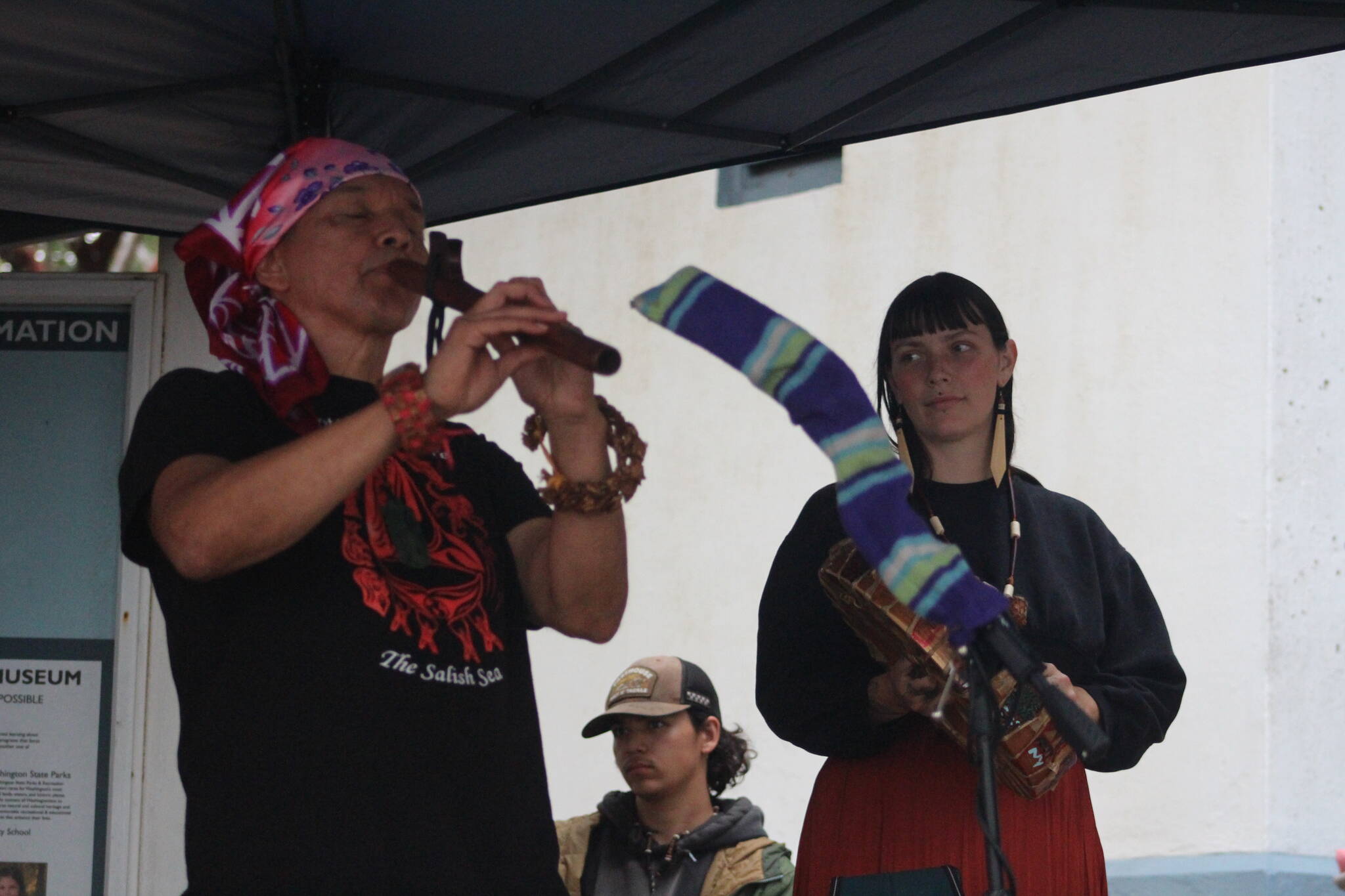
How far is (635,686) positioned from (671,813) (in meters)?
0.35

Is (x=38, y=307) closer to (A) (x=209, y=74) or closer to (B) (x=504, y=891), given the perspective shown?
(A) (x=209, y=74)

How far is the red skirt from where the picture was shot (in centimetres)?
246

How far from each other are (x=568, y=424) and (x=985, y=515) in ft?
3.43

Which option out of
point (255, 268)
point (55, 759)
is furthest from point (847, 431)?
point (55, 759)

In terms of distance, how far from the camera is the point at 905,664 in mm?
2344

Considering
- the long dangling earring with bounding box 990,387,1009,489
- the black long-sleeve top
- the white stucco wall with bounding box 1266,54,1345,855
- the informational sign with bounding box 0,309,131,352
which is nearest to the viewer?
the black long-sleeve top

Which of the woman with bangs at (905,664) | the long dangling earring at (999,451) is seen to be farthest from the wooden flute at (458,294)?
the long dangling earring at (999,451)

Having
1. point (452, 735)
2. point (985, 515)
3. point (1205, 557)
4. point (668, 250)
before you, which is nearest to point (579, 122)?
point (985, 515)

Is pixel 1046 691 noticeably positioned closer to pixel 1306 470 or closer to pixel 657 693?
pixel 657 693

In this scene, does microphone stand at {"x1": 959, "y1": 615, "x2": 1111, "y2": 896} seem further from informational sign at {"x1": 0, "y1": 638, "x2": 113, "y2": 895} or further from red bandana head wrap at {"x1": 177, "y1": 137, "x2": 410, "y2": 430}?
informational sign at {"x1": 0, "y1": 638, "x2": 113, "y2": 895}

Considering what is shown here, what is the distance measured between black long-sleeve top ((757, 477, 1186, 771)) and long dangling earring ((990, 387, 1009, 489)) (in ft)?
0.07

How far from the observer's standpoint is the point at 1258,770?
495 centimetres

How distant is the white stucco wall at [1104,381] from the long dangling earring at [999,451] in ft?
7.45

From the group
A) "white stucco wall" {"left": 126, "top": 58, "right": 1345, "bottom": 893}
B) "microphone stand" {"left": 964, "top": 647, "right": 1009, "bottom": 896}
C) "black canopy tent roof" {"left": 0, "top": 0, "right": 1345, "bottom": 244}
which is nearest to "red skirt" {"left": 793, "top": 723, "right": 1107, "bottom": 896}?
"microphone stand" {"left": 964, "top": 647, "right": 1009, "bottom": 896}
